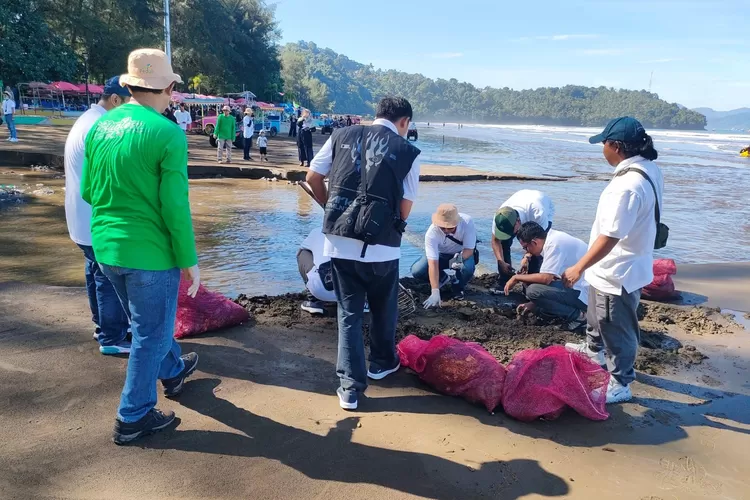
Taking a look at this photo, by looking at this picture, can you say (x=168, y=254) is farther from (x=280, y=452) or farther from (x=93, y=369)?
(x=93, y=369)

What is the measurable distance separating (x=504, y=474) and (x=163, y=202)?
209 centimetres

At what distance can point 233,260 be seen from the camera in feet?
23.2

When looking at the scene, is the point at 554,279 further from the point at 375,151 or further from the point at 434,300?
the point at 375,151

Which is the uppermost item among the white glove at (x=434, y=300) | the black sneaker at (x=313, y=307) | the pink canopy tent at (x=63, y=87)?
the pink canopy tent at (x=63, y=87)

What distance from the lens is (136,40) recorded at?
105 feet

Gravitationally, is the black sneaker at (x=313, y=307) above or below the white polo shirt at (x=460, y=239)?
below

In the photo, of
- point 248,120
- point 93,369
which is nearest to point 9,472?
point 93,369

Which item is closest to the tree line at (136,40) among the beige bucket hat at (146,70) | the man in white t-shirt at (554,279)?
the beige bucket hat at (146,70)

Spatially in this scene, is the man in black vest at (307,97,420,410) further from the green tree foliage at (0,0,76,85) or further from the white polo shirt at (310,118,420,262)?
the green tree foliage at (0,0,76,85)

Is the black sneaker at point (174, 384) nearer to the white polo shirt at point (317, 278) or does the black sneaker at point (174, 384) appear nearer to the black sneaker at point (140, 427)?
the black sneaker at point (140, 427)

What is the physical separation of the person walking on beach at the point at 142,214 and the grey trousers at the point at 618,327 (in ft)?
8.08

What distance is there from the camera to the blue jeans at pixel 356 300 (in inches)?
124

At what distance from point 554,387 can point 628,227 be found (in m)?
1.03

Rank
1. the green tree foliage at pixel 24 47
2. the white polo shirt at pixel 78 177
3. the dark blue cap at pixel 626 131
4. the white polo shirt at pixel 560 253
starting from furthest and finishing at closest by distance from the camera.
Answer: the green tree foliage at pixel 24 47
the white polo shirt at pixel 560 253
the white polo shirt at pixel 78 177
the dark blue cap at pixel 626 131
